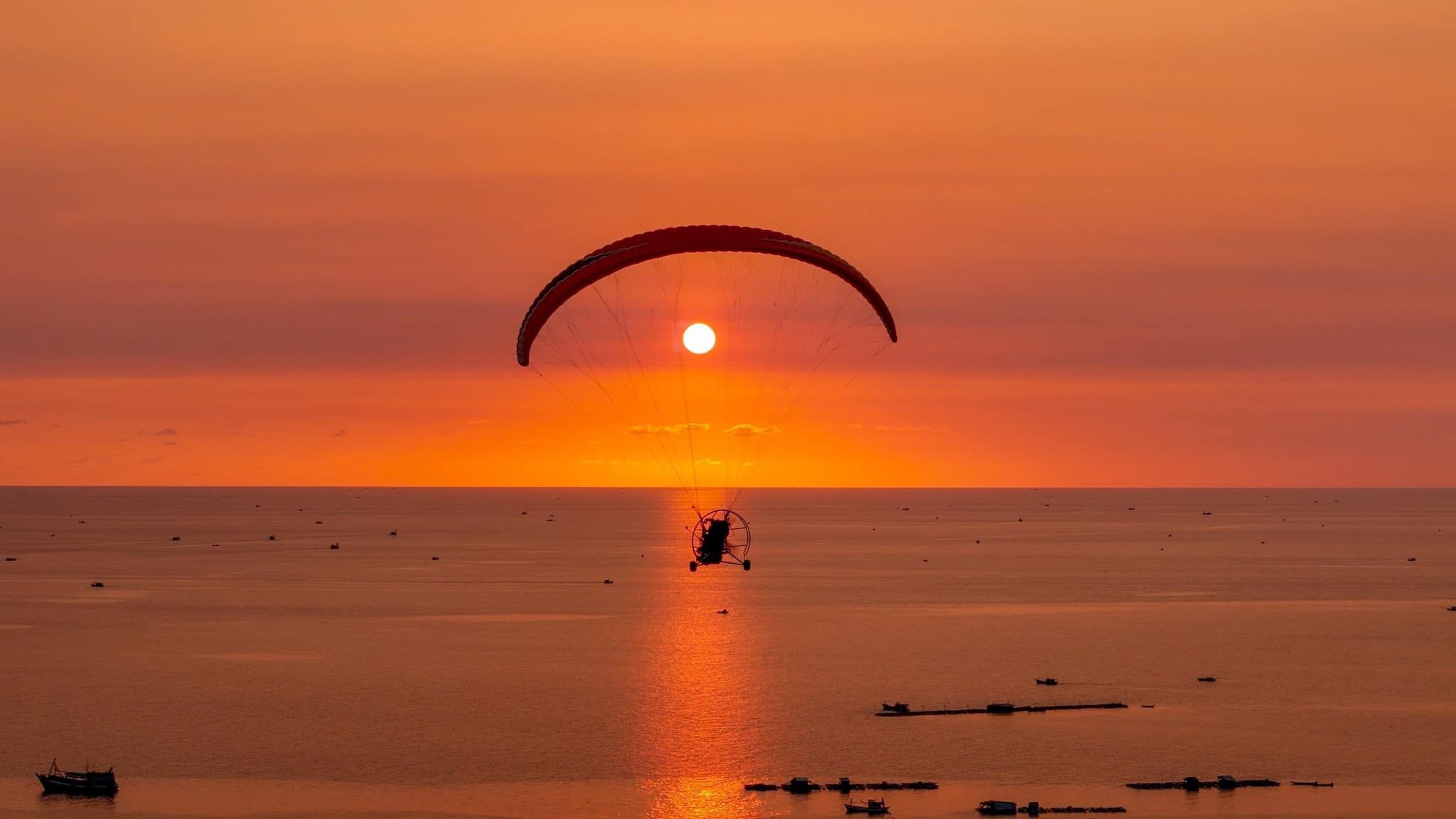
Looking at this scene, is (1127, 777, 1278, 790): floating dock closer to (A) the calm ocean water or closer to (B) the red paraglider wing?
(A) the calm ocean water

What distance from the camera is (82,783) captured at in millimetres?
76750

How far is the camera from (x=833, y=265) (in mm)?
55938

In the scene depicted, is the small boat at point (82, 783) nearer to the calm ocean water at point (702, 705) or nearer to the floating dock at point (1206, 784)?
the calm ocean water at point (702, 705)

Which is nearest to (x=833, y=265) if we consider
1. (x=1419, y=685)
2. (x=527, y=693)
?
(x=527, y=693)

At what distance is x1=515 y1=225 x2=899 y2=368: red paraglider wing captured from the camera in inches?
2111

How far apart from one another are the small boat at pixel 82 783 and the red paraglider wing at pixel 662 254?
119ft

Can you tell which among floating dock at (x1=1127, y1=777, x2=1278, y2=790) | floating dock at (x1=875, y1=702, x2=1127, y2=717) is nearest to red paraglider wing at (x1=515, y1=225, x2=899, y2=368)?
floating dock at (x1=1127, y1=777, x2=1278, y2=790)

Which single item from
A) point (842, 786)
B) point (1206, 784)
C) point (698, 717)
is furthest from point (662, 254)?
point (698, 717)

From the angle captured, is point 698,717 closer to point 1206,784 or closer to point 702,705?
point 702,705

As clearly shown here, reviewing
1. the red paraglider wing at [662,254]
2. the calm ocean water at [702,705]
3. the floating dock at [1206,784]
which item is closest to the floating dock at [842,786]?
the calm ocean water at [702,705]

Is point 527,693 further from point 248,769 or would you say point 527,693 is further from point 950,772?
point 950,772

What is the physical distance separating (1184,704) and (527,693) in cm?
4320

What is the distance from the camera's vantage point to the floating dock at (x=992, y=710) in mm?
96750

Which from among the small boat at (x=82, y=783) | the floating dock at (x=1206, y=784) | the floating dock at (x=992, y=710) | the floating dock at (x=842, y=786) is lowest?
the small boat at (x=82, y=783)
